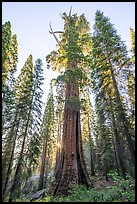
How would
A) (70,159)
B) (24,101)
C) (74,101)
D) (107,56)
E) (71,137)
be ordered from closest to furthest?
(70,159), (74,101), (71,137), (107,56), (24,101)

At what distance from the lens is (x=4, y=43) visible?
471 inches

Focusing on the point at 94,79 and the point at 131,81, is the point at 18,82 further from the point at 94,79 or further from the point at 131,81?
the point at 131,81

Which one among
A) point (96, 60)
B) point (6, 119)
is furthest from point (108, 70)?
point (6, 119)

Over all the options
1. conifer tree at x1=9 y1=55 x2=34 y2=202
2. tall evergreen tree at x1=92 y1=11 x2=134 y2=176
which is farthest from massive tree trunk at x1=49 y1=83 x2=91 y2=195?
conifer tree at x1=9 y1=55 x2=34 y2=202

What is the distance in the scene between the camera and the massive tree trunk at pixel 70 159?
836cm

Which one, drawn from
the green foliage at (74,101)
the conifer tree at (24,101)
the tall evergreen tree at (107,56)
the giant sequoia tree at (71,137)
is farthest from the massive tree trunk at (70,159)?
the conifer tree at (24,101)

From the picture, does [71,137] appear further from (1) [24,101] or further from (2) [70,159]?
(1) [24,101]

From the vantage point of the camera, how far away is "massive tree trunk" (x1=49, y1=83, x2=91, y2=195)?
8.36 metres

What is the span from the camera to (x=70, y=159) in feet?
30.4

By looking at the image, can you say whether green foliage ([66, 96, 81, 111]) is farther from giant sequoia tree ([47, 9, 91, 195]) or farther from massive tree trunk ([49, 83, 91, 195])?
massive tree trunk ([49, 83, 91, 195])

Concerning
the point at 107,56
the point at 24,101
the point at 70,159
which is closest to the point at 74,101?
the point at 70,159

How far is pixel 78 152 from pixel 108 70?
21.1 feet

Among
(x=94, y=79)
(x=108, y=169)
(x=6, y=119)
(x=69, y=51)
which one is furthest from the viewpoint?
(x=108, y=169)

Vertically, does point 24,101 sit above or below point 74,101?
above
